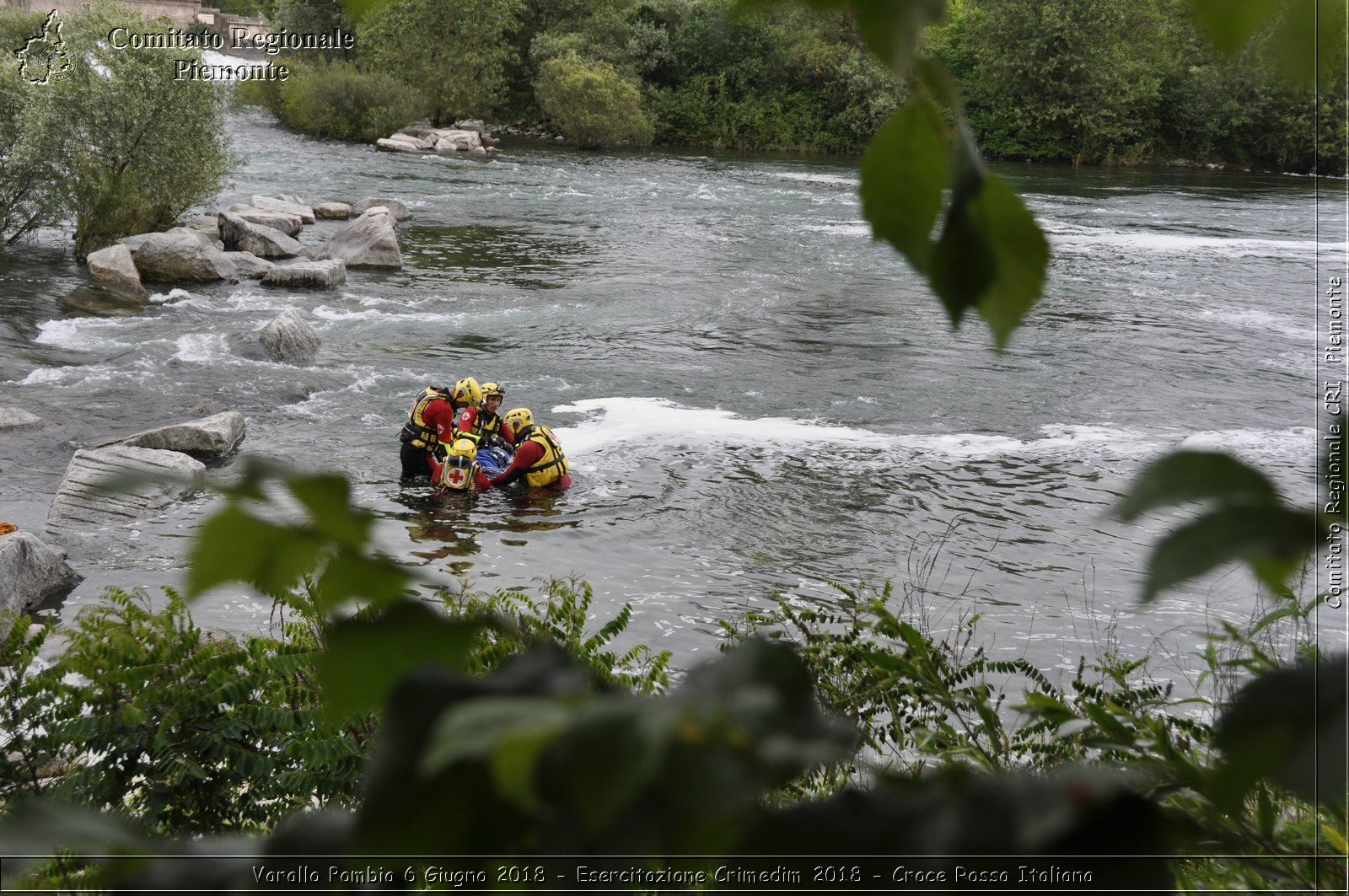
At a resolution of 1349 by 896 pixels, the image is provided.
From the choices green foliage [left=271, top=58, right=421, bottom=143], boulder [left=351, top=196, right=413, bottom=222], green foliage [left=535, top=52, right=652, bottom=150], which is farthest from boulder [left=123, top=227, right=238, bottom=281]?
green foliage [left=535, top=52, right=652, bottom=150]

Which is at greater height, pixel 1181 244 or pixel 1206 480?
pixel 1206 480

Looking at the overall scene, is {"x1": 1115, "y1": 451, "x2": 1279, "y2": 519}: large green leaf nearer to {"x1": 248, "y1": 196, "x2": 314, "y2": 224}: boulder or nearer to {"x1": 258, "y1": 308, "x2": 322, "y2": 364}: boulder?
{"x1": 258, "y1": 308, "x2": 322, "y2": 364}: boulder

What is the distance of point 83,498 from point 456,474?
15.9 feet

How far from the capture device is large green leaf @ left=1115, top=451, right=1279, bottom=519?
0.35 metres

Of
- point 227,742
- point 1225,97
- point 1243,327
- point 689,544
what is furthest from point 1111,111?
point 227,742

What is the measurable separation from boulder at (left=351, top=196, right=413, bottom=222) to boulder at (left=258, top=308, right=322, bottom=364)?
9.51 meters

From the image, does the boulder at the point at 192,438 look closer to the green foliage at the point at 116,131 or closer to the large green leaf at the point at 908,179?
the green foliage at the point at 116,131

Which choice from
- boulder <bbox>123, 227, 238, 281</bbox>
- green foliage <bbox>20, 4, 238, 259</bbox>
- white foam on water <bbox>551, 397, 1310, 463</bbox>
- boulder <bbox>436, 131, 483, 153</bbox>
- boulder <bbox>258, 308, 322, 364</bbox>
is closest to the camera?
white foam on water <bbox>551, 397, 1310, 463</bbox>

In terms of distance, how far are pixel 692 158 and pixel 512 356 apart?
24387 mm

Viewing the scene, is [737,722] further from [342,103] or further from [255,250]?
[342,103]

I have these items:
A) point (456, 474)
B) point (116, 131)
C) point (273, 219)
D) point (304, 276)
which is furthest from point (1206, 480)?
point (273, 219)

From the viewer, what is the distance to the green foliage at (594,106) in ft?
130

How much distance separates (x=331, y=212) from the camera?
23328 millimetres

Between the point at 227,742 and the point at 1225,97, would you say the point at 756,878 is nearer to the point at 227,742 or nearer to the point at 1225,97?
the point at 227,742
